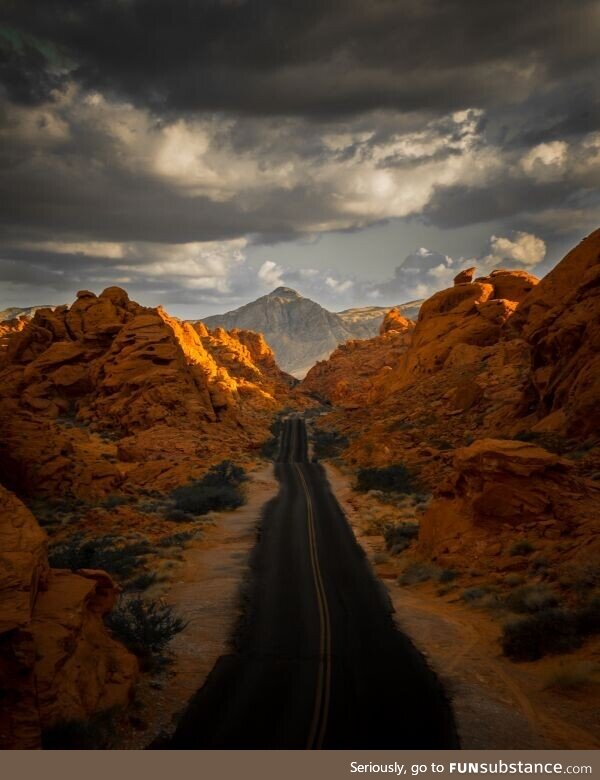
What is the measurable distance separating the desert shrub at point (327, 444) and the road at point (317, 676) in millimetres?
35609

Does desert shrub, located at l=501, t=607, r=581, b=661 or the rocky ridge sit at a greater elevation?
the rocky ridge

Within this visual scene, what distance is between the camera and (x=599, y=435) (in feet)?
78.1

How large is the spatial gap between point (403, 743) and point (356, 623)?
20.9 ft

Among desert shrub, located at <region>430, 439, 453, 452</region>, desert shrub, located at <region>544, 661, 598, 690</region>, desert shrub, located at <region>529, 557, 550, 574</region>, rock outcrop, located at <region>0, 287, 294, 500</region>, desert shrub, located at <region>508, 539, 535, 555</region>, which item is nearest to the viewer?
desert shrub, located at <region>544, 661, 598, 690</region>

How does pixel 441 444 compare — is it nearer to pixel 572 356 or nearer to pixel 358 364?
pixel 572 356

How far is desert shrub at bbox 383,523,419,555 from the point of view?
23484mm

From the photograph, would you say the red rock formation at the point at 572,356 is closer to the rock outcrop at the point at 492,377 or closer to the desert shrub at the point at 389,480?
the rock outcrop at the point at 492,377

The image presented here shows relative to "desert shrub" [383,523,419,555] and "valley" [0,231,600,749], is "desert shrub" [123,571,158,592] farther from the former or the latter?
"desert shrub" [383,523,419,555]

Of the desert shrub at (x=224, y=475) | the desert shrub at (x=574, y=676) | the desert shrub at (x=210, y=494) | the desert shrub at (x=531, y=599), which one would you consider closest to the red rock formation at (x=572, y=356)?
the desert shrub at (x=531, y=599)

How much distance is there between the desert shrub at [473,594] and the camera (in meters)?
16.7

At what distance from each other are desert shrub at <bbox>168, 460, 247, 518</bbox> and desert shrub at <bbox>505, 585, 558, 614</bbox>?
1861 centimetres

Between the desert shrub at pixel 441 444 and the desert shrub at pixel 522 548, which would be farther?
the desert shrub at pixel 441 444

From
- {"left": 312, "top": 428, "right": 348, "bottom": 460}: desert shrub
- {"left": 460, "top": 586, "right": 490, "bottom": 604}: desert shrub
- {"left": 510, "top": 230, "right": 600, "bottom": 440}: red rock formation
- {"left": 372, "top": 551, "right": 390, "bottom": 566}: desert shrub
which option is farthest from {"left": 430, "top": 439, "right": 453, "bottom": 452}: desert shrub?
{"left": 460, "top": 586, "right": 490, "bottom": 604}: desert shrub

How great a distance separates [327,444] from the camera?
63969mm
